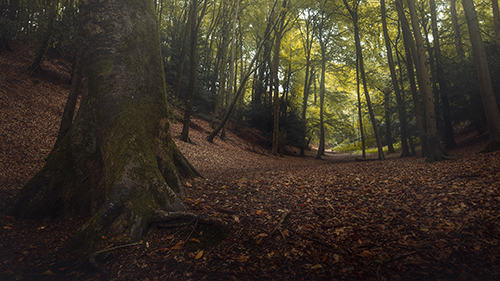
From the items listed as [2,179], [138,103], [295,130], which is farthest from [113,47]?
[295,130]

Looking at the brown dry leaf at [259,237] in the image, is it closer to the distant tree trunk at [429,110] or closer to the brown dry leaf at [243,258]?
the brown dry leaf at [243,258]

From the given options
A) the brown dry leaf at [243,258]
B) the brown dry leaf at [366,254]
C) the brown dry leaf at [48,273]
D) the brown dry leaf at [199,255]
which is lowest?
the brown dry leaf at [366,254]

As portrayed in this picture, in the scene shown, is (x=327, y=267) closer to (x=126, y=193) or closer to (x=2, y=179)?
(x=126, y=193)

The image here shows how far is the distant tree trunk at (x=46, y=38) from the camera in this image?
28.3 ft

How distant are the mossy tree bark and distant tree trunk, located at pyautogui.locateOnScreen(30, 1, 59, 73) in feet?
21.3

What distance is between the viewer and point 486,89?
7.84 m

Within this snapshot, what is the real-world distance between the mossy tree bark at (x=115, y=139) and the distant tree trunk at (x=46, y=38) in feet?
21.3

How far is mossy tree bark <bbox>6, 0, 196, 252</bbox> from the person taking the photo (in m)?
3.24

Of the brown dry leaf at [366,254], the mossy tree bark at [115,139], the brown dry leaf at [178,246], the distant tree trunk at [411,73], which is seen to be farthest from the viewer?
the distant tree trunk at [411,73]

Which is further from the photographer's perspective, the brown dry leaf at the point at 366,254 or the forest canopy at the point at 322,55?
the forest canopy at the point at 322,55

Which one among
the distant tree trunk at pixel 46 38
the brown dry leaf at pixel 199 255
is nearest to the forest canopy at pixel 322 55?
the distant tree trunk at pixel 46 38

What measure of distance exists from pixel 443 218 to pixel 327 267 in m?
1.80

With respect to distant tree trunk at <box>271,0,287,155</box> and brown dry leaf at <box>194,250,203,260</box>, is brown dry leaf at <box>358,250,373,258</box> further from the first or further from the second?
distant tree trunk at <box>271,0,287,155</box>

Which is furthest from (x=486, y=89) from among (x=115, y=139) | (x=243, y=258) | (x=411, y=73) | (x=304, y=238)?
(x=115, y=139)
